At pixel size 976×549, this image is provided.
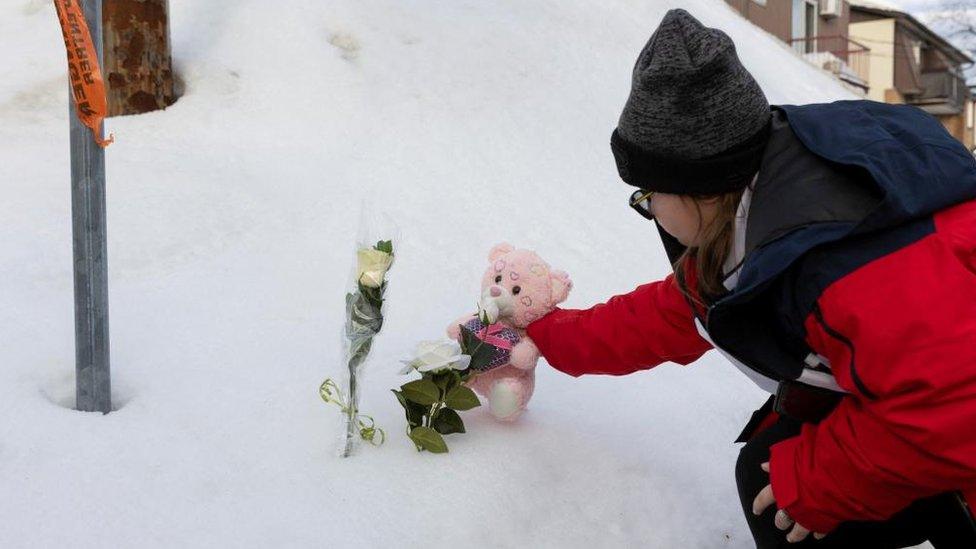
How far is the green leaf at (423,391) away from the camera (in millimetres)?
1948

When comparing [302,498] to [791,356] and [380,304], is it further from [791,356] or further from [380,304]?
[791,356]

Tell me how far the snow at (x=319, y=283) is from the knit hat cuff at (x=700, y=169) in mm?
751

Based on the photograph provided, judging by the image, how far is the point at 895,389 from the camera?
1297 millimetres

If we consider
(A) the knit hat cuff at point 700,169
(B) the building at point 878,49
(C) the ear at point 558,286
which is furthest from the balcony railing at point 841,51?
(A) the knit hat cuff at point 700,169

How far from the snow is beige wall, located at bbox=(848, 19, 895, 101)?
20.8 metres

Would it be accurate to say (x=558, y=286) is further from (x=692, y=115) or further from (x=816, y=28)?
(x=816, y=28)

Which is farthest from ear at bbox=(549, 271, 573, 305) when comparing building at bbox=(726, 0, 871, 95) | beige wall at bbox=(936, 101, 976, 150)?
beige wall at bbox=(936, 101, 976, 150)

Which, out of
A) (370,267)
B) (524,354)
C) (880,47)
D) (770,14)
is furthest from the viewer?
(880,47)

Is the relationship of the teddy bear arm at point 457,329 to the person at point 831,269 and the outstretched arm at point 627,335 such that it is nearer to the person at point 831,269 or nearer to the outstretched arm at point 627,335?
the outstretched arm at point 627,335

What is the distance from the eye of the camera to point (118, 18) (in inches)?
130

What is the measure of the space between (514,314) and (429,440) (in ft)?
1.10

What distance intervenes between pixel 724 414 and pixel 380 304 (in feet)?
3.53

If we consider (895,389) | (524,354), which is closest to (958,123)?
(524,354)

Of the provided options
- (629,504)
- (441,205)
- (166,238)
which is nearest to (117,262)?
(166,238)
